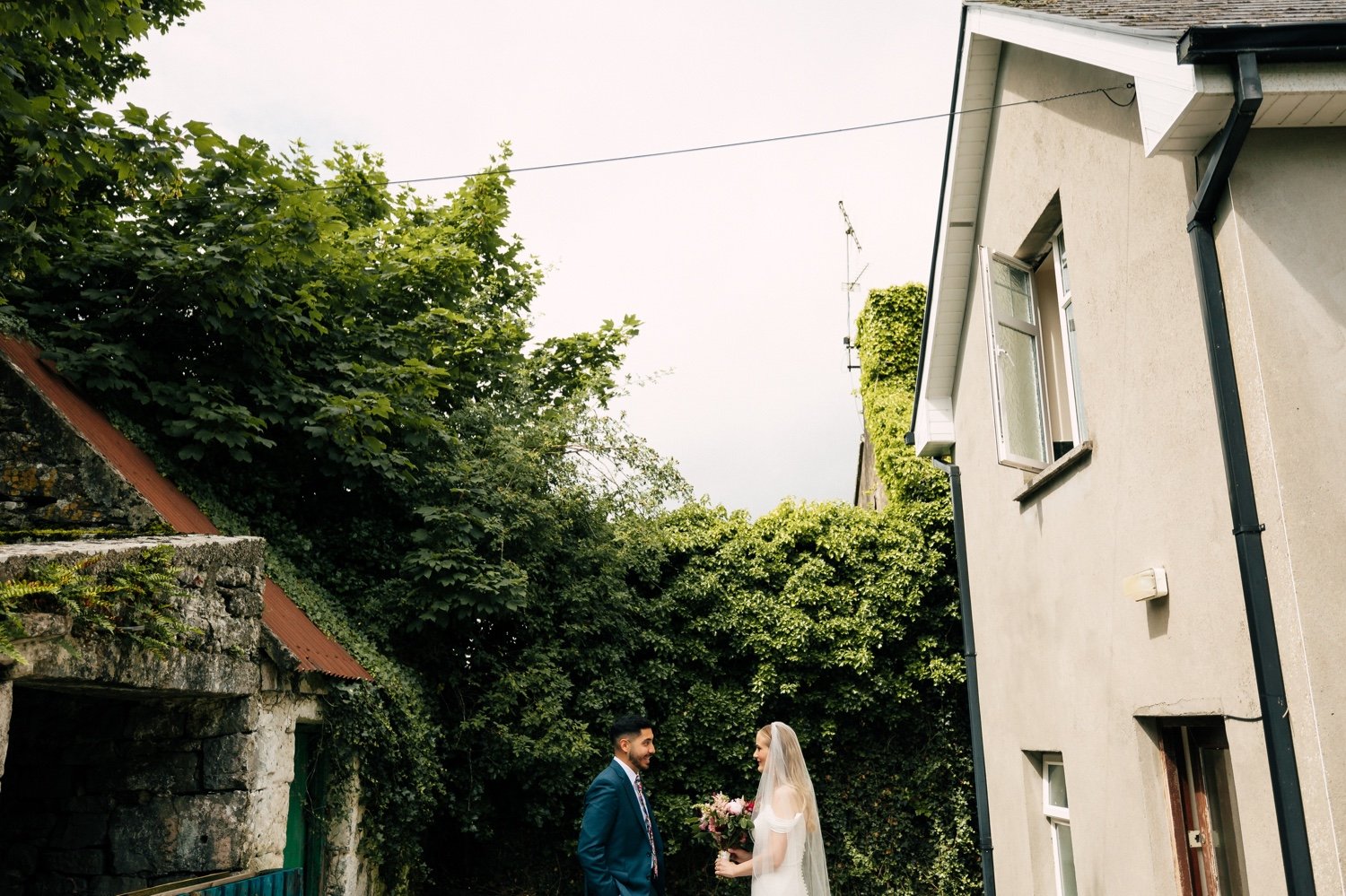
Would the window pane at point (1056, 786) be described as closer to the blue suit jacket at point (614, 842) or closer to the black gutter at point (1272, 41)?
the blue suit jacket at point (614, 842)

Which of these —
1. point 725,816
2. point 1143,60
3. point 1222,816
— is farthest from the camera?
point 725,816

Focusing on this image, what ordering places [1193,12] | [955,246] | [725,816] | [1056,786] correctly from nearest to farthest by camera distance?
[1193,12] → [1056,786] → [725,816] → [955,246]

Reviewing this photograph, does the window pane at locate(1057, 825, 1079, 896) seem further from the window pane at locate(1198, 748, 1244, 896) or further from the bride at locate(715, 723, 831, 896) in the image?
the window pane at locate(1198, 748, 1244, 896)

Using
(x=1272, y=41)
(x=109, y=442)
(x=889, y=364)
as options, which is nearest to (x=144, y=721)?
(x=109, y=442)

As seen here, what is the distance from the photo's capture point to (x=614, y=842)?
19.7 ft

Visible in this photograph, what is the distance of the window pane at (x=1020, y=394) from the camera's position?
21.7ft

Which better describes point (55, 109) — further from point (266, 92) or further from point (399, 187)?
point (399, 187)

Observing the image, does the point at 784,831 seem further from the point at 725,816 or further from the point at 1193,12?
the point at 1193,12

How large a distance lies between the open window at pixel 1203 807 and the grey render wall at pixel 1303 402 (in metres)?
0.87

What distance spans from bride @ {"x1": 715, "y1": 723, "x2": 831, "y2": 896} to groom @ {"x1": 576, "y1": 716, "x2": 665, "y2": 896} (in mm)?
694

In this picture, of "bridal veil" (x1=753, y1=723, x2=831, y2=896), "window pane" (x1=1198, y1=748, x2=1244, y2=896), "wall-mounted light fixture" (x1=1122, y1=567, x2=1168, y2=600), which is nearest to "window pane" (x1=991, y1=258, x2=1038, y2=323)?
"wall-mounted light fixture" (x1=1122, y1=567, x2=1168, y2=600)

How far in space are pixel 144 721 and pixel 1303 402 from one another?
6.65 metres

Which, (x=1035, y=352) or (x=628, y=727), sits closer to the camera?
(x=628, y=727)

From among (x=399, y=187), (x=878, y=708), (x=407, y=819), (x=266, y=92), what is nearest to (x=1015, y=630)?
(x=878, y=708)
